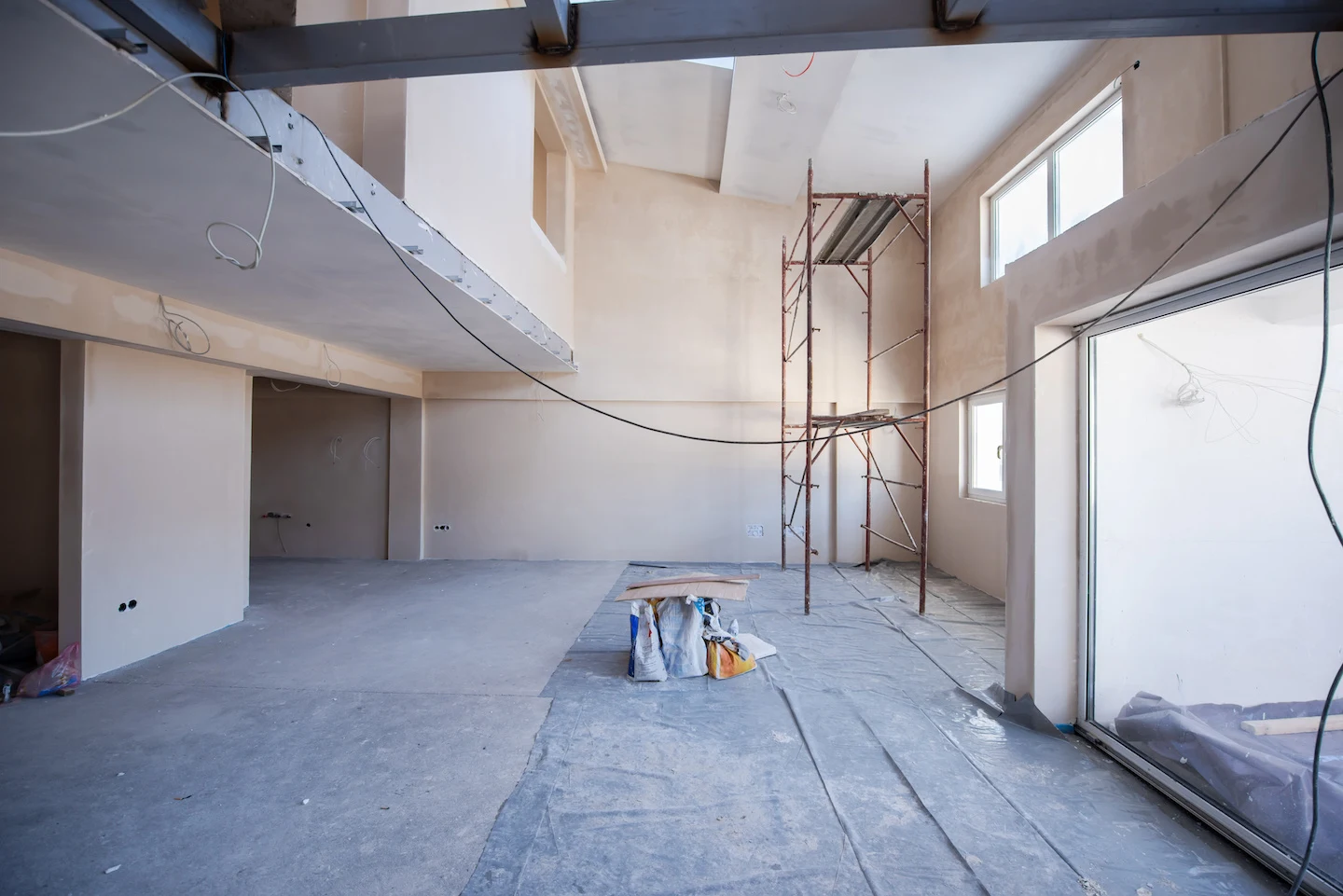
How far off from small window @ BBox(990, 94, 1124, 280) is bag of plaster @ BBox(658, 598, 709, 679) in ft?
8.40

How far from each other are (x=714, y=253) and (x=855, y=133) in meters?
1.87

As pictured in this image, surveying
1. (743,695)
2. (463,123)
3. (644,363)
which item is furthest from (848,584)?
(463,123)

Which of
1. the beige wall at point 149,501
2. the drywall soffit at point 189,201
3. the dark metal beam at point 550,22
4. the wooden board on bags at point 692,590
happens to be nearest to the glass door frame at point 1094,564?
the wooden board on bags at point 692,590

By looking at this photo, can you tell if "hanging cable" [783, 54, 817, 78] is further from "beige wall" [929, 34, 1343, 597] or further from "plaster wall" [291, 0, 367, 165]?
"plaster wall" [291, 0, 367, 165]

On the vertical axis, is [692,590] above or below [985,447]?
below

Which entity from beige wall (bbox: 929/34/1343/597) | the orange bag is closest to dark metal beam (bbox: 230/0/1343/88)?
beige wall (bbox: 929/34/1343/597)

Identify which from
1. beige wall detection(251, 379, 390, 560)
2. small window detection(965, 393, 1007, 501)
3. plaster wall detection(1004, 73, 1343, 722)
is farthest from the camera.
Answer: beige wall detection(251, 379, 390, 560)

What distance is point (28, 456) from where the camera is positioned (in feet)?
10.8

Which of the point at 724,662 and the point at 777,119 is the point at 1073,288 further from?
the point at 777,119

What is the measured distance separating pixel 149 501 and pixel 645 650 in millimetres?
3155

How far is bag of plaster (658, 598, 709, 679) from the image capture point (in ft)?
9.61

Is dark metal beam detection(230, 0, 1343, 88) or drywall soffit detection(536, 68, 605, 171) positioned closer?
dark metal beam detection(230, 0, 1343, 88)

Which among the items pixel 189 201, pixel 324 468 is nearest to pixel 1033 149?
pixel 189 201

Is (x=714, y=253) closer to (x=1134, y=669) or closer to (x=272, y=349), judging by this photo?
(x=272, y=349)
